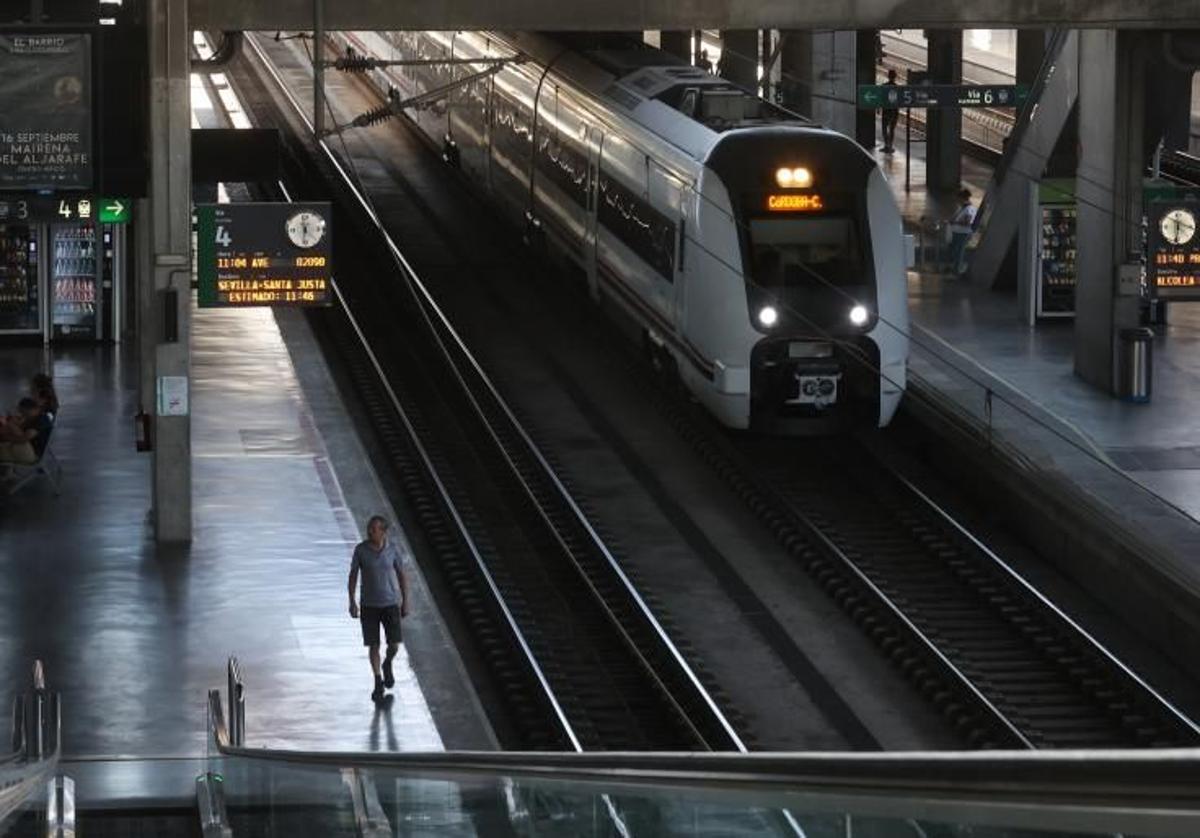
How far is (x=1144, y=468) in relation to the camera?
2247 cm

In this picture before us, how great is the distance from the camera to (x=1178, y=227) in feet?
83.9

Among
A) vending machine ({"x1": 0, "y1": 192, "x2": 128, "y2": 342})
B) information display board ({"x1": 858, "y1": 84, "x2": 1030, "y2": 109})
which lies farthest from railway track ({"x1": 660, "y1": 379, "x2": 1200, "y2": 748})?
vending machine ({"x1": 0, "y1": 192, "x2": 128, "y2": 342})

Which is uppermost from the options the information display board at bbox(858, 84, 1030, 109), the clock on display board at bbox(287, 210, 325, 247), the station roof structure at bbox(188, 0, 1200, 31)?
the station roof structure at bbox(188, 0, 1200, 31)

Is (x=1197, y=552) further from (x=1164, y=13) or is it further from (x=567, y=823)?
(x=567, y=823)

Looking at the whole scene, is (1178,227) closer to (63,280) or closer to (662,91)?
(662,91)

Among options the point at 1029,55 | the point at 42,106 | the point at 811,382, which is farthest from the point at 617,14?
the point at 1029,55

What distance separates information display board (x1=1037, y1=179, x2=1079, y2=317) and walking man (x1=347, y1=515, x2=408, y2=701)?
49.8 ft

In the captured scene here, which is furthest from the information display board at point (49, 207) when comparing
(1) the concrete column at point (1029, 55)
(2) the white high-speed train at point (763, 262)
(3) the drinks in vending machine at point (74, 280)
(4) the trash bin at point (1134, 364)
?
(1) the concrete column at point (1029, 55)

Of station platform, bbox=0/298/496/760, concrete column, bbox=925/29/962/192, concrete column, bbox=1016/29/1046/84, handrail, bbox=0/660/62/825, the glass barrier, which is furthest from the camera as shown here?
concrete column, bbox=1016/29/1046/84

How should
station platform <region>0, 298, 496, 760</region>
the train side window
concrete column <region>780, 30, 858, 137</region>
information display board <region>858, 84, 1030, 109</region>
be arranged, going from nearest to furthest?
station platform <region>0, 298, 496, 760</region>
the train side window
information display board <region>858, 84, 1030, 109</region>
concrete column <region>780, 30, 858, 137</region>

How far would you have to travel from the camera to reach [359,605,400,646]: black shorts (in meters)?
15.8

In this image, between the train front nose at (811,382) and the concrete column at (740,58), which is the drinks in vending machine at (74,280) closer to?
the train front nose at (811,382)

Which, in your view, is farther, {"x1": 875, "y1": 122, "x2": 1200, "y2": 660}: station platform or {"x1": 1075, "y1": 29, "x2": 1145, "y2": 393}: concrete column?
{"x1": 1075, "y1": 29, "x2": 1145, "y2": 393}: concrete column

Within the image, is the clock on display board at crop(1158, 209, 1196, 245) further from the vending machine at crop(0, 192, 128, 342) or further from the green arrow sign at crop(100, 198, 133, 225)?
the vending machine at crop(0, 192, 128, 342)
